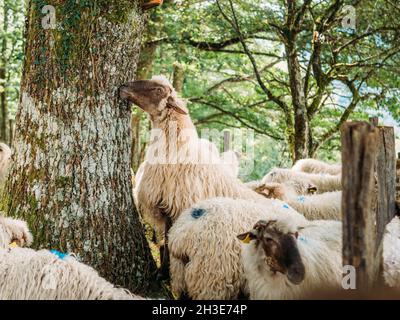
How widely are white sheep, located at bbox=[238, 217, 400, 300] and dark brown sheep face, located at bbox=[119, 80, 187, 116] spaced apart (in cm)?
204

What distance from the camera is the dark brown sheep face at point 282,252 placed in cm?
339

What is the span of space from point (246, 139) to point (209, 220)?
1585 cm

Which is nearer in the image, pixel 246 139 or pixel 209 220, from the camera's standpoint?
pixel 209 220

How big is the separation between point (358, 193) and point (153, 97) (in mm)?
3213

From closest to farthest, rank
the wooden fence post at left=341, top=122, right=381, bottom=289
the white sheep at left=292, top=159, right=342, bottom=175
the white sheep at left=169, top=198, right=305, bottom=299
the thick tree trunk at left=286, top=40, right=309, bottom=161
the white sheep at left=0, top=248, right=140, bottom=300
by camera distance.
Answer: the wooden fence post at left=341, top=122, right=381, bottom=289
the white sheep at left=0, top=248, right=140, bottom=300
the white sheep at left=169, top=198, right=305, bottom=299
the white sheep at left=292, top=159, right=342, bottom=175
the thick tree trunk at left=286, top=40, right=309, bottom=161

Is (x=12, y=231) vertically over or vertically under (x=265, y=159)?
under

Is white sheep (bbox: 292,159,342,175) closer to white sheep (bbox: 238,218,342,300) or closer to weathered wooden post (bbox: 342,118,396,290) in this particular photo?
white sheep (bbox: 238,218,342,300)

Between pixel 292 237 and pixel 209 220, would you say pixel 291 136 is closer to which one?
pixel 209 220

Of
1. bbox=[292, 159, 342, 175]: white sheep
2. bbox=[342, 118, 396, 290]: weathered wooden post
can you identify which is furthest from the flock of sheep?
bbox=[292, 159, 342, 175]: white sheep

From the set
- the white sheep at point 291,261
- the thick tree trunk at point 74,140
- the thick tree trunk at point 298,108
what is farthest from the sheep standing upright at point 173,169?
the thick tree trunk at point 298,108

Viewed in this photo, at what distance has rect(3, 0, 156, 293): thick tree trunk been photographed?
4.54 meters

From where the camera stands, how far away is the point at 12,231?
4020 millimetres

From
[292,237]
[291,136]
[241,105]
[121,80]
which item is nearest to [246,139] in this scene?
[241,105]

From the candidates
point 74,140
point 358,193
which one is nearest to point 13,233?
point 74,140
